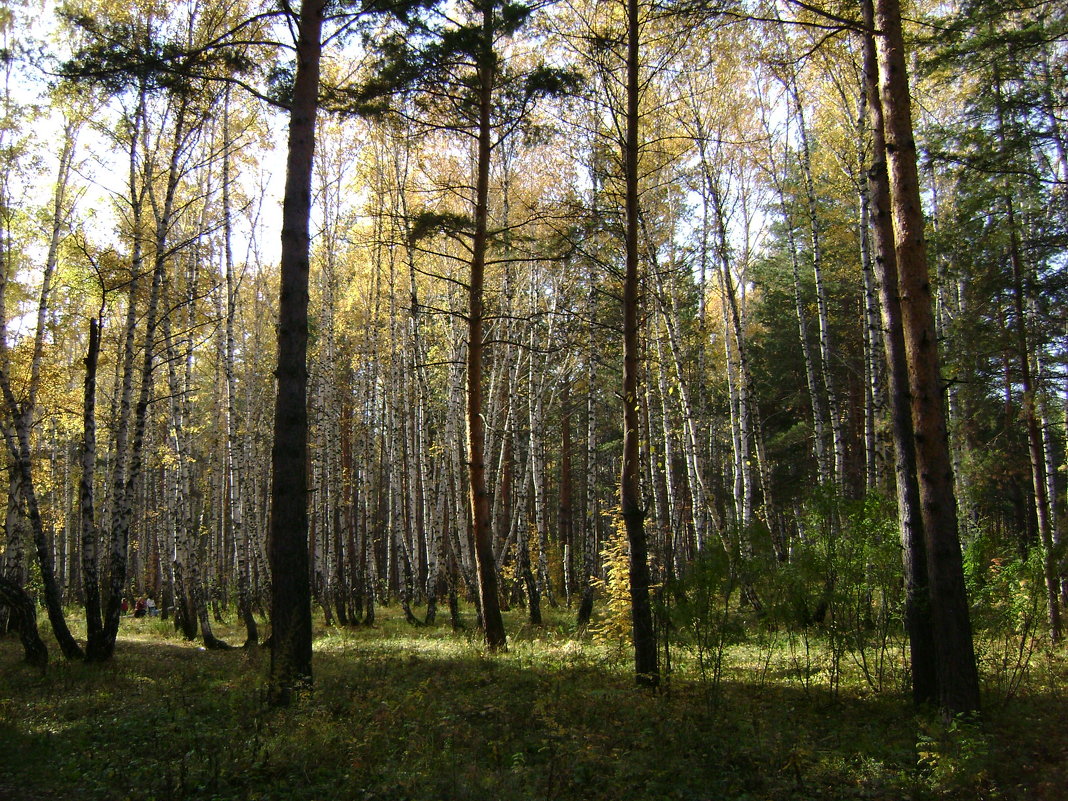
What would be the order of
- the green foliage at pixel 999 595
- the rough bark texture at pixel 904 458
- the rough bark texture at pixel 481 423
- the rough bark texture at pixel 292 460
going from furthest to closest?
the rough bark texture at pixel 481 423 < the green foliage at pixel 999 595 < the rough bark texture at pixel 292 460 < the rough bark texture at pixel 904 458

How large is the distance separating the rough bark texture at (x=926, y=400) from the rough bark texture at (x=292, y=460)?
220 inches

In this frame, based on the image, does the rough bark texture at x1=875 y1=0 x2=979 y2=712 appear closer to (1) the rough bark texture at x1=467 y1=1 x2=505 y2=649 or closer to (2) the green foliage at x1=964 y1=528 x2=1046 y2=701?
(2) the green foliage at x1=964 y1=528 x2=1046 y2=701

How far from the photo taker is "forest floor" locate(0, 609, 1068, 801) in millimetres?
4547

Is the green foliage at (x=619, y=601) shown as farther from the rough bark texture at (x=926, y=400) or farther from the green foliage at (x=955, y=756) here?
the green foliage at (x=955, y=756)

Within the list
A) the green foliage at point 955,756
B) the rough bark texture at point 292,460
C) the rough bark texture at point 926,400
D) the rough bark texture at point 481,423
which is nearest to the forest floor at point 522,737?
the green foliage at point 955,756

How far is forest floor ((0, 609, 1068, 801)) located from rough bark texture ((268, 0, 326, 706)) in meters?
0.44

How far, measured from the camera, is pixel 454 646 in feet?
34.1

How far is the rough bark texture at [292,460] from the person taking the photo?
6414 mm

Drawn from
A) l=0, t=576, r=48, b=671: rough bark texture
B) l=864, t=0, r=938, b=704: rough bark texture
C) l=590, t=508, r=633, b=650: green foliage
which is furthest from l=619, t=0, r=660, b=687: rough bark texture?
l=0, t=576, r=48, b=671: rough bark texture

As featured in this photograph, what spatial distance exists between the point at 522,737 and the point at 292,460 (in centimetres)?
327

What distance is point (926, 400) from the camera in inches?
231

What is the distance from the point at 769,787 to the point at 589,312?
36.3 feet

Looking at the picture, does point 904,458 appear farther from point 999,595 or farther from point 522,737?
point 522,737

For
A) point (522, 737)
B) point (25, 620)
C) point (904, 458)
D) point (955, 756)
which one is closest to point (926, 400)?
point (904, 458)
